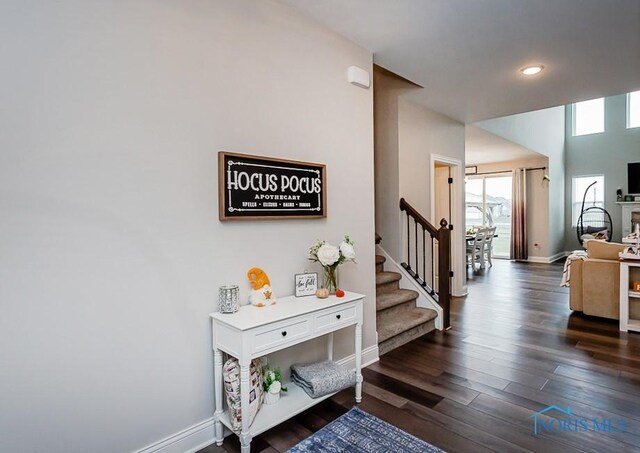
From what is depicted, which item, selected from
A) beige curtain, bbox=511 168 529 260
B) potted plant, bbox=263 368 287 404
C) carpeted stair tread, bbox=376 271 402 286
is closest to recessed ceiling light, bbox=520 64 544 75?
carpeted stair tread, bbox=376 271 402 286

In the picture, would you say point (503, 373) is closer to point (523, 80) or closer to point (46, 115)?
point (523, 80)

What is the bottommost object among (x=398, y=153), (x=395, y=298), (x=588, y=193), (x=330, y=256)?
(x=395, y=298)

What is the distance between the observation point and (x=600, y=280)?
4.04m

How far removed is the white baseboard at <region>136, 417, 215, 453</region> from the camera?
179cm

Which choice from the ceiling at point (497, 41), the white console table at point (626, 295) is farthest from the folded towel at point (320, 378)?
the white console table at point (626, 295)

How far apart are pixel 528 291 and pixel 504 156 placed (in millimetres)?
4096

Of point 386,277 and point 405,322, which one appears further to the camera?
point 386,277

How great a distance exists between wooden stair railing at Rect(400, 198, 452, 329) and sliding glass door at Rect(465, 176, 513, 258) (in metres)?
5.68

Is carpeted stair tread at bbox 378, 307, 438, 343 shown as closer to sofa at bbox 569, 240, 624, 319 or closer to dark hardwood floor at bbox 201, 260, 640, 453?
dark hardwood floor at bbox 201, 260, 640, 453

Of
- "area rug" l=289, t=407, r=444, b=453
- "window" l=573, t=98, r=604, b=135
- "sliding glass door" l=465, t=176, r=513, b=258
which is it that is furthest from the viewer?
"sliding glass door" l=465, t=176, r=513, b=258

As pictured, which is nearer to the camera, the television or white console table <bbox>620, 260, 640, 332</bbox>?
white console table <bbox>620, 260, 640, 332</bbox>

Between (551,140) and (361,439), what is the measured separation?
910 centimetres

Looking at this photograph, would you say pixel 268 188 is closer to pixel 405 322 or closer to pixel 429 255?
pixel 405 322

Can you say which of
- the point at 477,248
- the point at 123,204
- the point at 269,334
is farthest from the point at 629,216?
the point at 123,204
